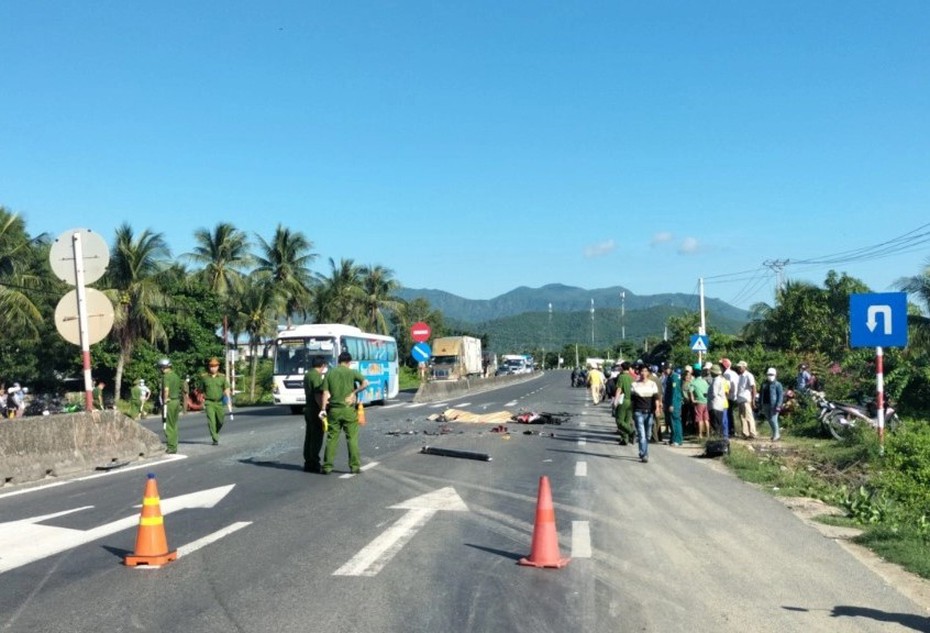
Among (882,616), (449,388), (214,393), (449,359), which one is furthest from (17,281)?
(882,616)

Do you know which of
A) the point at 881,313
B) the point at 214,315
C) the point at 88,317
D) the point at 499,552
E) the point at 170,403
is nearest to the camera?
the point at 499,552

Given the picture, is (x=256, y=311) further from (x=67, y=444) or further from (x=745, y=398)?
(x=67, y=444)

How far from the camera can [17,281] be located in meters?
40.3

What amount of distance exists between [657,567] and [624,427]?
478 inches

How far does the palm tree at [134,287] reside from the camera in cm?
4569

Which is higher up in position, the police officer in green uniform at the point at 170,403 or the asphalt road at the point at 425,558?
the police officer in green uniform at the point at 170,403

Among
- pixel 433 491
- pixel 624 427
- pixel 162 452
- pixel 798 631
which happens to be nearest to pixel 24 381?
pixel 162 452

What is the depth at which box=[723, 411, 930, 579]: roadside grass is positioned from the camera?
9.08m

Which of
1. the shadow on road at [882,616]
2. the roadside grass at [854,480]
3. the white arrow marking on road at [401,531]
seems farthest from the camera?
the roadside grass at [854,480]

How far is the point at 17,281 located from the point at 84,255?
29.2m

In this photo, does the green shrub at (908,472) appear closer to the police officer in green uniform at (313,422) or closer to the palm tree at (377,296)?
the police officer in green uniform at (313,422)

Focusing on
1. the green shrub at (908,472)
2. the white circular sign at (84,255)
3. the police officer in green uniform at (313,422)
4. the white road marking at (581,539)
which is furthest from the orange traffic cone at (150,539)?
the green shrub at (908,472)

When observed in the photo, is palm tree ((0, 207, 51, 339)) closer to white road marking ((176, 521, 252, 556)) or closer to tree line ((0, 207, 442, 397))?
tree line ((0, 207, 442, 397))

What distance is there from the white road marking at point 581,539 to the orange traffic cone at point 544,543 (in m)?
0.48
